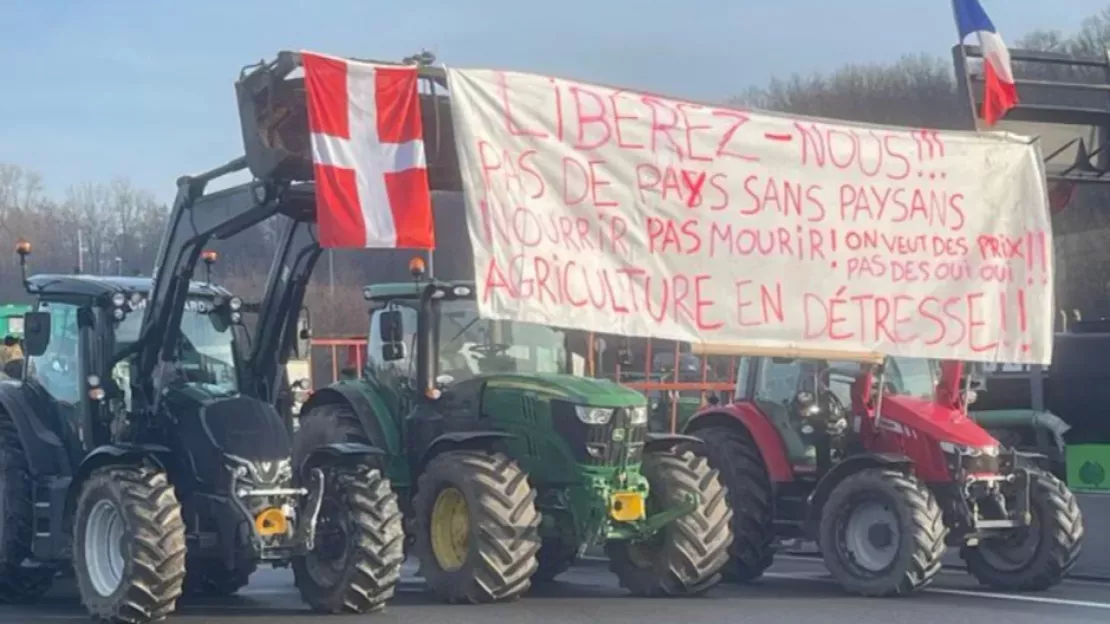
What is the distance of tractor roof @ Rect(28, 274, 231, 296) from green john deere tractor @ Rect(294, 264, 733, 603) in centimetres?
143

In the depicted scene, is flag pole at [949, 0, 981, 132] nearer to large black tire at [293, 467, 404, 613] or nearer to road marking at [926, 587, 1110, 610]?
road marking at [926, 587, 1110, 610]

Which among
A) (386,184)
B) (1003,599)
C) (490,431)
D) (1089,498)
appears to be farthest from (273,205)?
(1089,498)

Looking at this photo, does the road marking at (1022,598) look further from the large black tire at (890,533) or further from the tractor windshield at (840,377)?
the tractor windshield at (840,377)

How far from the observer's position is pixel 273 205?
35.1ft

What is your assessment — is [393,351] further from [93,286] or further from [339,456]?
Answer: [93,286]

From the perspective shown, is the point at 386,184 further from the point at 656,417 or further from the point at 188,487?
the point at 656,417

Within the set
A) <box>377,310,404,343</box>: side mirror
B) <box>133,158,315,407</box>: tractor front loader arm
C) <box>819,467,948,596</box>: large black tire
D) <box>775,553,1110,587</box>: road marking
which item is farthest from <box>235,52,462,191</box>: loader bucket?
<box>775,553,1110,587</box>: road marking

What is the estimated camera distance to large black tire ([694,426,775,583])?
44.0 ft

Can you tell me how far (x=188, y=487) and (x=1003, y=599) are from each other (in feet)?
19.9

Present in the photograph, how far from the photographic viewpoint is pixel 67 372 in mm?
12008

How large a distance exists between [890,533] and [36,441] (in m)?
6.35

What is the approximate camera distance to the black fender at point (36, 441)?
→ 38.7 ft

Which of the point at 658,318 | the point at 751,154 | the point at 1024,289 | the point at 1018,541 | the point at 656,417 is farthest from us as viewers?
the point at 656,417

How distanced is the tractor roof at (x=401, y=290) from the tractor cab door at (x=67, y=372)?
8.31 feet
